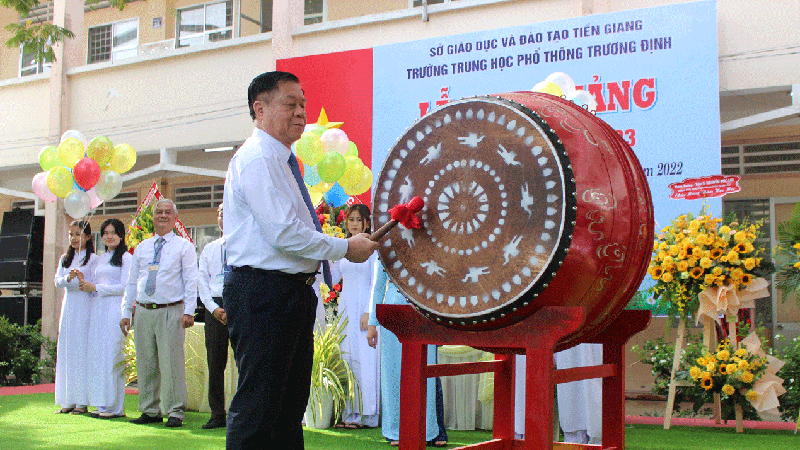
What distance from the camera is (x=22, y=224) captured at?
11258 millimetres

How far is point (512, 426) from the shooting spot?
3.04 metres

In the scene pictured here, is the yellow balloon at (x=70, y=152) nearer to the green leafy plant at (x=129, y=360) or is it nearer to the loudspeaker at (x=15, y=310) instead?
the green leafy plant at (x=129, y=360)

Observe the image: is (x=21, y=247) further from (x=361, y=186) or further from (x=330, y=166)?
(x=330, y=166)

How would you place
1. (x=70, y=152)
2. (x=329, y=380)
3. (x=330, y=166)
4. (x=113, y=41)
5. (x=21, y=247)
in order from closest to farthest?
(x=329, y=380)
(x=330, y=166)
(x=70, y=152)
(x=21, y=247)
(x=113, y=41)

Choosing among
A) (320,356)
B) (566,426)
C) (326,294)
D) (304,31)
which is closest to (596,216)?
(566,426)

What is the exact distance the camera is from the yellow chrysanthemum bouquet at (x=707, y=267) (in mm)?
5297

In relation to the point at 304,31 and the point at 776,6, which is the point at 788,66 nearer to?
the point at 776,6

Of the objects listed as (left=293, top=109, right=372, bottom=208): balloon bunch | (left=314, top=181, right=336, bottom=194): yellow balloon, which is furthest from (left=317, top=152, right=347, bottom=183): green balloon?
(left=314, top=181, right=336, bottom=194): yellow balloon

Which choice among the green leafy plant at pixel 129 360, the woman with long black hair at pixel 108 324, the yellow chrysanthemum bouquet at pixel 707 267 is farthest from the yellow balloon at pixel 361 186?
the yellow chrysanthemum bouquet at pixel 707 267

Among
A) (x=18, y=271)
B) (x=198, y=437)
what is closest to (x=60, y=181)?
(x=198, y=437)

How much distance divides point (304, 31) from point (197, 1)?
364 cm

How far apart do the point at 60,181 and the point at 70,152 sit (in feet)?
0.90

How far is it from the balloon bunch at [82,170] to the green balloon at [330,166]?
1996mm

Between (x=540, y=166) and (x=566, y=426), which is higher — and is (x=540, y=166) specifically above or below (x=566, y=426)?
above
